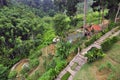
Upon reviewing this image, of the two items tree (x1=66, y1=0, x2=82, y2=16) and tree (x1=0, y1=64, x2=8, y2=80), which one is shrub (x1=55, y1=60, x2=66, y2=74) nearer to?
tree (x1=0, y1=64, x2=8, y2=80)

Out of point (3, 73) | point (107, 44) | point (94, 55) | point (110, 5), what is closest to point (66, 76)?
point (94, 55)

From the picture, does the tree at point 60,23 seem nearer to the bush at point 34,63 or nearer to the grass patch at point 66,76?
the bush at point 34,63

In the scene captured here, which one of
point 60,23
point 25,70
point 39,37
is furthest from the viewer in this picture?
point 39,37

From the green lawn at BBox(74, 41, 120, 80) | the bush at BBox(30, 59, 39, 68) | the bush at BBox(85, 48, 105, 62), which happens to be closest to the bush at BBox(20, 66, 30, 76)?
the bush at BBox(30, 59, 39, 68)

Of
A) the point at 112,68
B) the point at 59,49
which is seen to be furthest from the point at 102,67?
the point at 59,49

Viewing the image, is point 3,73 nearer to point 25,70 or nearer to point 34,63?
point 25,70

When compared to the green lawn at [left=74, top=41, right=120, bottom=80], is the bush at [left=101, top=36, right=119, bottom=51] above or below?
above

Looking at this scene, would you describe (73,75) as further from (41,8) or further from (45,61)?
(41,8)

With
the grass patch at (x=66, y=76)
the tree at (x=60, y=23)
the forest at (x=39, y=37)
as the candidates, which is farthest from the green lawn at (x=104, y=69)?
the tree at (x=60, y=23)
